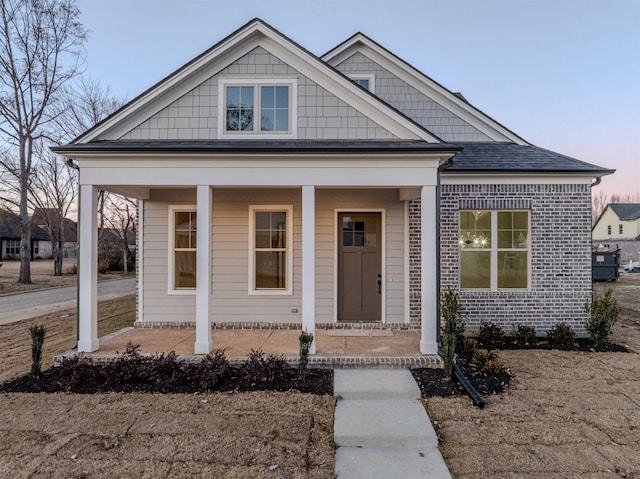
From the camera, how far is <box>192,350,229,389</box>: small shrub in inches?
181

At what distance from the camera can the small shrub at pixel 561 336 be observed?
6.79 meters

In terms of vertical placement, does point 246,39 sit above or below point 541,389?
above

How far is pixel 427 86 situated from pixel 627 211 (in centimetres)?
4741

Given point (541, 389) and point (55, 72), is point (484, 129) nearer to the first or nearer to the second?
point (541, 389)

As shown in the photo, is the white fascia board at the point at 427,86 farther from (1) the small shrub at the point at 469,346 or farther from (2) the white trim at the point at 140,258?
(2) the white trim at the point at 140,258

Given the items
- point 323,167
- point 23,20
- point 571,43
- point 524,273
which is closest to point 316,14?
point 323,167

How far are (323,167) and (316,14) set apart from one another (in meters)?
8.19

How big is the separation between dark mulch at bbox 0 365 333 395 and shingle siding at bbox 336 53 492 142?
6.67 meters

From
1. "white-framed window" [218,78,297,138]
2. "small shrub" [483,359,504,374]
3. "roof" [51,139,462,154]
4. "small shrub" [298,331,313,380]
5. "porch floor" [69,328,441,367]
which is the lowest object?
"small shrub" [483,359,504,374]

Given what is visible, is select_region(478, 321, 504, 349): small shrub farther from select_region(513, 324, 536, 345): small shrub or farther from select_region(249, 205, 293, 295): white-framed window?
select_region(249, 205, 293, 295): white-framed window

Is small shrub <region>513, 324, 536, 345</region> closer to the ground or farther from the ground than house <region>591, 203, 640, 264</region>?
closer to the ground

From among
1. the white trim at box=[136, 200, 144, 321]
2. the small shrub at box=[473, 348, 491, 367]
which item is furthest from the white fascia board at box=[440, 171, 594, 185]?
the white trim at box=[136, 200, 144, 321]

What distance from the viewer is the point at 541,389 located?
4730mm

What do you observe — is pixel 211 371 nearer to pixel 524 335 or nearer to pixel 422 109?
pixel 524 335
